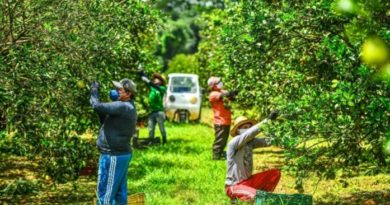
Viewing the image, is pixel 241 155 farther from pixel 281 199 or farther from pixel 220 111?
pixel 220 111

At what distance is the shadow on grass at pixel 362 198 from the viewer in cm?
845

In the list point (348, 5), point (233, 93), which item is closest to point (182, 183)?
point (233, 93)

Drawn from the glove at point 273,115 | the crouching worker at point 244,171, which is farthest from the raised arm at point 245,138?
the glove at point 273,115

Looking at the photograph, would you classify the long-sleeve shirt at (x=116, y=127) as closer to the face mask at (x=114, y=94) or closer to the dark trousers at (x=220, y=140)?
the face mask at (x=114, y=94)

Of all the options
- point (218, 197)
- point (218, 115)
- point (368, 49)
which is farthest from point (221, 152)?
point (368, 49)

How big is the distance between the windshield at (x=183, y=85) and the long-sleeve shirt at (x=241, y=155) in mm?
17839

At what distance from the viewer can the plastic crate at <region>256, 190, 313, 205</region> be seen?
667 cm

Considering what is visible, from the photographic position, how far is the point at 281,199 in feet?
21.9

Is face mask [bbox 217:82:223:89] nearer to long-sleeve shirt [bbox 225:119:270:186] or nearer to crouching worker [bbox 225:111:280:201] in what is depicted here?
crouching worker [bbox 225:111:280:201]

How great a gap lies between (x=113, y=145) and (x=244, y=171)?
5.64 ft

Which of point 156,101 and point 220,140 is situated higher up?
point 156,101

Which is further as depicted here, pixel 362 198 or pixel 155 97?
pixel 155 97

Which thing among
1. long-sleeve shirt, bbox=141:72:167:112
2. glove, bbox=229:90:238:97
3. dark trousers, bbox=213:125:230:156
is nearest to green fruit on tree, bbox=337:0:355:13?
glove, bbox=229:90:238:97

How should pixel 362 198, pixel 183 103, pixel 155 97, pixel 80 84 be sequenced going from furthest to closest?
pixel 183 103
pixel 155 97
pixel 362 198
pixel 80 84
